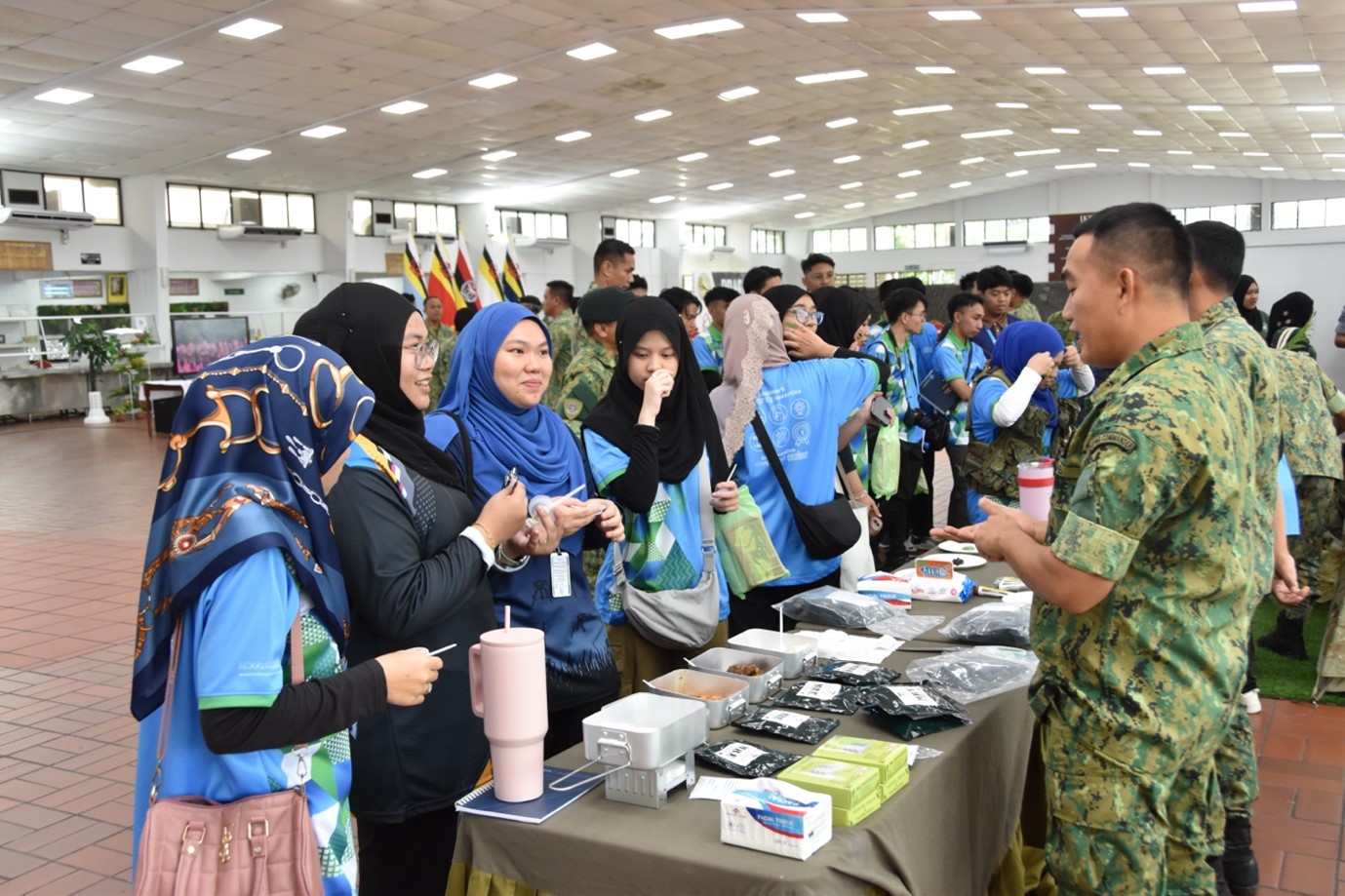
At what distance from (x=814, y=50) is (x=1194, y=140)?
33.7 ft

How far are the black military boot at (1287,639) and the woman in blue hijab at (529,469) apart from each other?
12.2ft

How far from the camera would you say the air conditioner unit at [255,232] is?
61.3 ft

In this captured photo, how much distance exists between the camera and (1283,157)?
21281 mm

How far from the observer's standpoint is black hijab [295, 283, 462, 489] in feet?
6.54

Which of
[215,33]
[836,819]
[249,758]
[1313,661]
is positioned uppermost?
[215,33]

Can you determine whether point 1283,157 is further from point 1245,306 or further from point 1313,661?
point 1313,661

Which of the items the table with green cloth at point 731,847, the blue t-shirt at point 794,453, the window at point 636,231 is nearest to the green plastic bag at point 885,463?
the blue t-shirt at point 794,453

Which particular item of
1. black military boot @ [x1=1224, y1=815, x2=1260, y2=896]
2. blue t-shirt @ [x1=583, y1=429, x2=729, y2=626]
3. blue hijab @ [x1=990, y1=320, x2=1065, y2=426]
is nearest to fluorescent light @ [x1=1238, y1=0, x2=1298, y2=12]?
blue hijab @ [x1=990, y1=320, x2=1065, y2=426]

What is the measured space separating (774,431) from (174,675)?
2023 mm

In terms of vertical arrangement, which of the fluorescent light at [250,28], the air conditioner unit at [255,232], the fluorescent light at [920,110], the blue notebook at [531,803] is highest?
the fluorescent light at [920,110]

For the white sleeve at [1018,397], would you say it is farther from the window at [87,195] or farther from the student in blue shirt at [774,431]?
the window at [87,195]

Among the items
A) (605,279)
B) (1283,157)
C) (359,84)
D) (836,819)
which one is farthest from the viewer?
(1283,157)

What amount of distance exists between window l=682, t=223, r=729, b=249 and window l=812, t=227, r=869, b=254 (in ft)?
13.1

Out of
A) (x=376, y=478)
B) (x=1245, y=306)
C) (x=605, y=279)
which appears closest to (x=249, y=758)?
(x=376, y=478)
